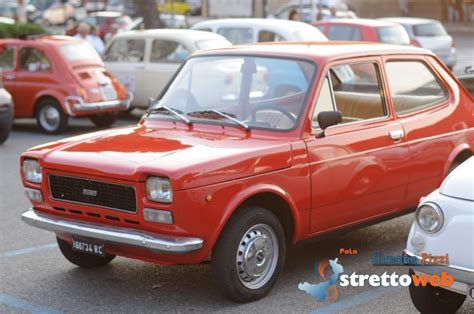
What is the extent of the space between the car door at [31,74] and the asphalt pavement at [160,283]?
7212 millimetres

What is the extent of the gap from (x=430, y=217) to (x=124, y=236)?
188 cm

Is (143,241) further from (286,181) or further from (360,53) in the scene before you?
(360,53)

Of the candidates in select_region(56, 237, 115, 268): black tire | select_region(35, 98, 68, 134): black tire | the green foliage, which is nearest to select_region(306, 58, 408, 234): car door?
select_region(56, 237, 115, 268): black tire

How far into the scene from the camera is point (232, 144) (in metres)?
5.96

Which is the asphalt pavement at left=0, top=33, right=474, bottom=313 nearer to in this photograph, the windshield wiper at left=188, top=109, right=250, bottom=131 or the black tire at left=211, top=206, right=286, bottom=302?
the black tire at left=211, top=206, right=286, bottom=302

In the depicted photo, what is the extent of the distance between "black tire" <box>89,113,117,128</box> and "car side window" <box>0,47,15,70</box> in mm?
1688

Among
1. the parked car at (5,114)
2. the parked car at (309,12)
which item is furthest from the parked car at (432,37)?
the parked car at (5,114)

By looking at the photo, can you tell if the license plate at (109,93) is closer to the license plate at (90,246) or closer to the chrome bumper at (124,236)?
the chrome bumper at (124,236)

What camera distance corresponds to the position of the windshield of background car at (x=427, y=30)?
2366cm

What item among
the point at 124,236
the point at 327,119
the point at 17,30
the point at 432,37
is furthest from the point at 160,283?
the point at 432,37

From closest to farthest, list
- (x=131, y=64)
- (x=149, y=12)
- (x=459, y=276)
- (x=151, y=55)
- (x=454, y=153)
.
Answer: (x=459, y=276) → (x=454, y=153) → (x=151, y=55) → (x=131, y=64) → (x=149, y=12)

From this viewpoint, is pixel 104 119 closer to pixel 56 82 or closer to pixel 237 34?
pixel 56 82

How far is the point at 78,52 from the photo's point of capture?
15.2 meters

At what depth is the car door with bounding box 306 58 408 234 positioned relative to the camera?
6.22m
